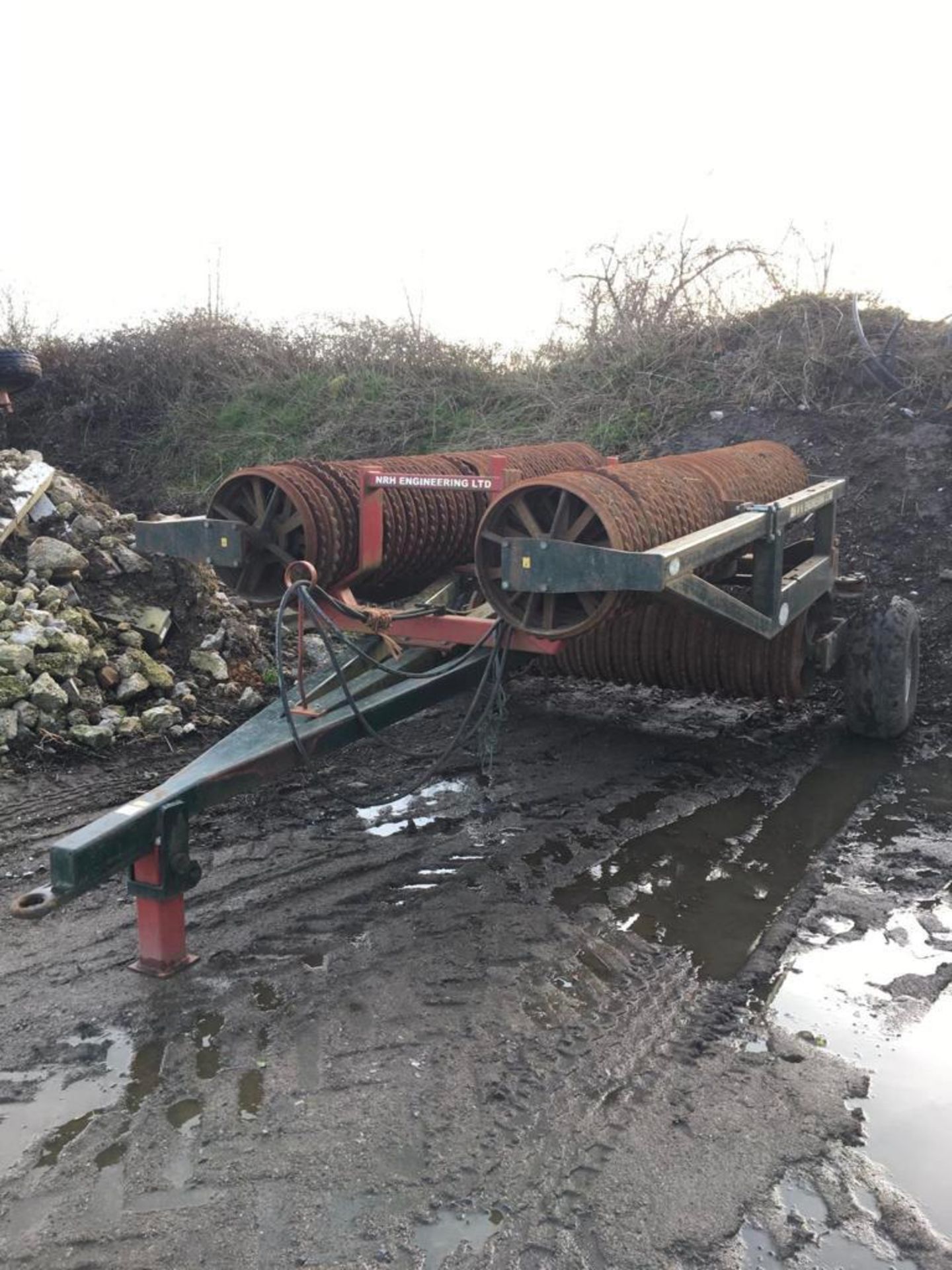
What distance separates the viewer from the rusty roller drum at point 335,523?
4586mm

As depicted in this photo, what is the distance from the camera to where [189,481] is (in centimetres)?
1297

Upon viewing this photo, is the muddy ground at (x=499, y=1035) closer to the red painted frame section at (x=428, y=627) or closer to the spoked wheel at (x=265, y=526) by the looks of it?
the red painted frame section at (x=428, y=627)

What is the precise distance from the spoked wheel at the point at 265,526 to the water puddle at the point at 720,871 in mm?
1826

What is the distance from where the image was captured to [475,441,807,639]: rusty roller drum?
4.02 metres

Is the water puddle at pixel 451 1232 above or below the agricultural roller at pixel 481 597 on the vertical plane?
below

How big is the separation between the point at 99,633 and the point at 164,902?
140 inches

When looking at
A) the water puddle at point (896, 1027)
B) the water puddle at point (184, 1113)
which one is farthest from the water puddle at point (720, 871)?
the water puddle at point (184, 1113)

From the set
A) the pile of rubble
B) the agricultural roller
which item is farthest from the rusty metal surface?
the pile of rubble

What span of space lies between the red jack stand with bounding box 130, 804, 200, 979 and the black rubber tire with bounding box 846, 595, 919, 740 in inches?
162

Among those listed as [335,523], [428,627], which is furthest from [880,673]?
[335,523]

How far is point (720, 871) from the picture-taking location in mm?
4547

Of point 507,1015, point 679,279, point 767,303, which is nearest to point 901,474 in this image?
point 767,303

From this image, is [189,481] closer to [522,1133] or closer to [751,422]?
[751,422]

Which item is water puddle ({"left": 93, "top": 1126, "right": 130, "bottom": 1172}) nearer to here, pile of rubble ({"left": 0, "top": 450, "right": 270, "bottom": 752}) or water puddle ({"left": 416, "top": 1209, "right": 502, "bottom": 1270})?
water puddle ({"left": 416, "top": 1209, "right": 502, "bottom": 1270})
